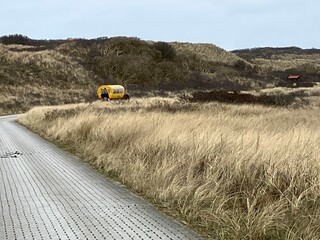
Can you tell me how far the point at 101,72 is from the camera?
80.8 metres

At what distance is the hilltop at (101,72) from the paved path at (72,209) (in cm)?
4179

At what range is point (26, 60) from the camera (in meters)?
76.9

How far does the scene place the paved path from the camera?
16.4 ft

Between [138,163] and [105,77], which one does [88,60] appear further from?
[138,163]

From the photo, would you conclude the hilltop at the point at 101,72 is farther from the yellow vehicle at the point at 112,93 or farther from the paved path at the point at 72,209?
the paved path at the point at 72,209

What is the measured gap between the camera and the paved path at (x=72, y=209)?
500 cm

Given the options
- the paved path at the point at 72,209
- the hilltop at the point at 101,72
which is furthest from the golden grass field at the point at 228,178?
the hilltop at the point at 101,72

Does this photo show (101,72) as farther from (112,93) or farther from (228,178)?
(228,178)

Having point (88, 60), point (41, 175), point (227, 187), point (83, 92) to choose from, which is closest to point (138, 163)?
point (41, 175)

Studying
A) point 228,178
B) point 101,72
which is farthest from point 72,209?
point 101,72

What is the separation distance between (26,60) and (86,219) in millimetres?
76017

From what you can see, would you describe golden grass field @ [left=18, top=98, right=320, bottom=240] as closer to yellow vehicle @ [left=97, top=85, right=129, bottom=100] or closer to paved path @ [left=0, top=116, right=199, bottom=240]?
paved path @ [left=0, top=116, right=199, bottom=240]

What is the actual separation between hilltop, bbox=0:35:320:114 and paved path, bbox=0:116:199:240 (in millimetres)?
41792

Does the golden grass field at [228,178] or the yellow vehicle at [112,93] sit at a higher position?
the golden grass field at [228,178]
